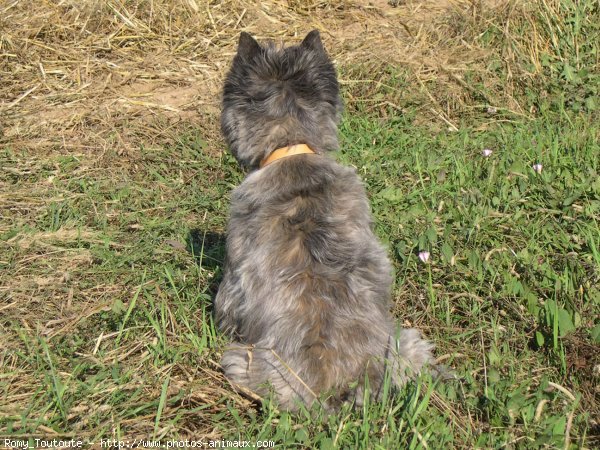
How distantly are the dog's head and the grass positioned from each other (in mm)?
998

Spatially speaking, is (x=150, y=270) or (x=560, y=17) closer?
(x=150, y=270)

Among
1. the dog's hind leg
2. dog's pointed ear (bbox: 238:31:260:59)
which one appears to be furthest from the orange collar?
the dog's hind leg

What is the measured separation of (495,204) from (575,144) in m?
1.12

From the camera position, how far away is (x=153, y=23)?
7.27 meters

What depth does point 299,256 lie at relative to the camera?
11.3 feet

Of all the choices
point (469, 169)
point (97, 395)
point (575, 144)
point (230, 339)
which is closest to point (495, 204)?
point (469, 169)

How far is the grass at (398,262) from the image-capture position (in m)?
3.18

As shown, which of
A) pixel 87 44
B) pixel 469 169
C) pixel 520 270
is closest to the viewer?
pixel 520 270

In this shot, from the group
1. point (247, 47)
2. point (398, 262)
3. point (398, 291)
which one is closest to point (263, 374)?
point (398, 291)

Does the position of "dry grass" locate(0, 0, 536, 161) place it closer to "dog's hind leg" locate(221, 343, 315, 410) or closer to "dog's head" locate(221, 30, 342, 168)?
"dog's head" locate(221, 30, 342, 168)

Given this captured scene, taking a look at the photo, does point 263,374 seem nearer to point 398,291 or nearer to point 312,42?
point 398,291

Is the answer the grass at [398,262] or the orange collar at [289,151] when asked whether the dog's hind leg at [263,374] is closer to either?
the grass at [398,262]

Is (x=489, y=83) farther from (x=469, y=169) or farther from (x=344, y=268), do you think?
(x=344, y=268)

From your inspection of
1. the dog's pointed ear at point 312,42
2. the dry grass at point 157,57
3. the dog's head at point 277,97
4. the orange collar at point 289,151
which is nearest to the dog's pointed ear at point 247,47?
the dog's head at point 277,97
